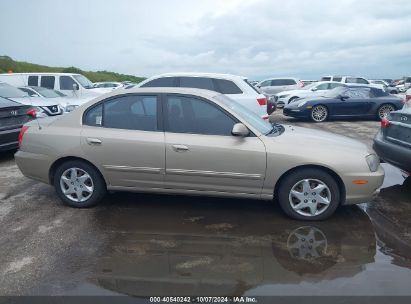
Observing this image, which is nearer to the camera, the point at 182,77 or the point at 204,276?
the point at 204,276

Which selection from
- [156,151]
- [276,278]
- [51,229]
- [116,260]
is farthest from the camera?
[156,151]

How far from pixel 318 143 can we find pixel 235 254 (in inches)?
68.3

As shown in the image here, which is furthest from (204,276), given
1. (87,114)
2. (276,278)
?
(87,114)

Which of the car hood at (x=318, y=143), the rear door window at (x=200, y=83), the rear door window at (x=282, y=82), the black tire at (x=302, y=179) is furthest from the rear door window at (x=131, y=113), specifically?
the rear door window at (x=282, y=82)

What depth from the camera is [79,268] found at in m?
3.53

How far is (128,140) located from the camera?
4754mm

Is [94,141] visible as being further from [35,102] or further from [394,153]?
[35,102]

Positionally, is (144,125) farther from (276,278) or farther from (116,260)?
(276,278)

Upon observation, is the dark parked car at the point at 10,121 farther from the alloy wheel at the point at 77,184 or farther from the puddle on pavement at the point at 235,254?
the puddle on pavement at the point at 235,254

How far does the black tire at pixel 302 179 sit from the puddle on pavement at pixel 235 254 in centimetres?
10

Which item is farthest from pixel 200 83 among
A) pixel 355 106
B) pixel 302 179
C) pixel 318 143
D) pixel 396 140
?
pixel 355 106

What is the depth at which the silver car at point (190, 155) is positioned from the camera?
14.8 feet

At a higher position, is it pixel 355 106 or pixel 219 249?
pixel 355 106

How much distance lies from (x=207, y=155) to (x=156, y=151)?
62 cm
